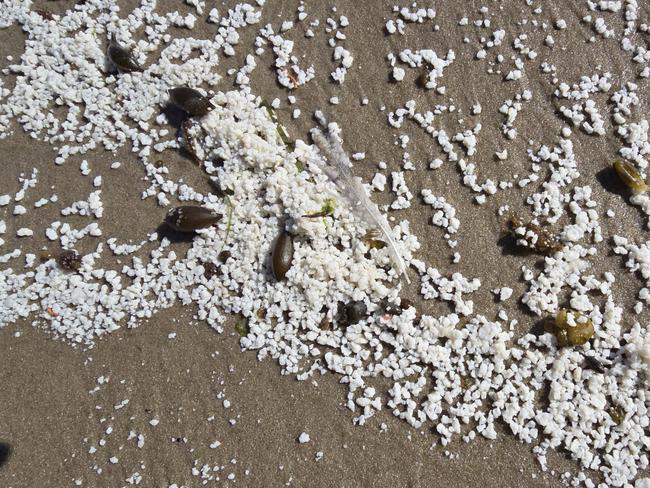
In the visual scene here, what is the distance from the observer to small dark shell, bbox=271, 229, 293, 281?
8.96 feet

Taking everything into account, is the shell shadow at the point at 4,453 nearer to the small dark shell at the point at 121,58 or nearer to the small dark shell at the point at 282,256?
the small dark shell at the point at 282,256

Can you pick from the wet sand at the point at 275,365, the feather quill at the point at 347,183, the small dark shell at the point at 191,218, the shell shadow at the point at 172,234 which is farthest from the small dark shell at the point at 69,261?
the feather quill at the point at 347,183

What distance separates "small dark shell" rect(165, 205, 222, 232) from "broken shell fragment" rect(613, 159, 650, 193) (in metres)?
2.07

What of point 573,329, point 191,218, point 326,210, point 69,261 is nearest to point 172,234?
point 191,218

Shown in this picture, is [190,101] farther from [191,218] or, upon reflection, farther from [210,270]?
[210,270]

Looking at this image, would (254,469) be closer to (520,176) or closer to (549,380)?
(549,380)

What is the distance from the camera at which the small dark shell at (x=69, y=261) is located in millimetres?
2924

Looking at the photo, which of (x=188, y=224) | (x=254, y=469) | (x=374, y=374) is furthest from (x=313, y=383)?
(x=188, y=224)

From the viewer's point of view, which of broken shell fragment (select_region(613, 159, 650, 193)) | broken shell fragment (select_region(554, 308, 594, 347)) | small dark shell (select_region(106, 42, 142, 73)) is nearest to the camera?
broken shell fragment (select_region(554, 308, 594, 347))

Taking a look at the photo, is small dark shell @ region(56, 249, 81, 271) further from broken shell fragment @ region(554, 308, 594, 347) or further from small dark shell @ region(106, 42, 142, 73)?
broken shell fragment @ region(554, 308, 594, 347)

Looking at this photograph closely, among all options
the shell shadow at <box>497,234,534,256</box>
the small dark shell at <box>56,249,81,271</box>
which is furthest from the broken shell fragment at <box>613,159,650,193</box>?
the small dark shell at <box>56,249,81,271</box>

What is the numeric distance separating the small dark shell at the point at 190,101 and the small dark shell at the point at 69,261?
0.97 meters

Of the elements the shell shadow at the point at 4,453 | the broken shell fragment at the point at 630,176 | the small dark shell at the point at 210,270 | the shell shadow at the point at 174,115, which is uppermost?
the broken shell fragment at the point at 630,176

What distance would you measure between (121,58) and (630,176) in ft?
9.02
